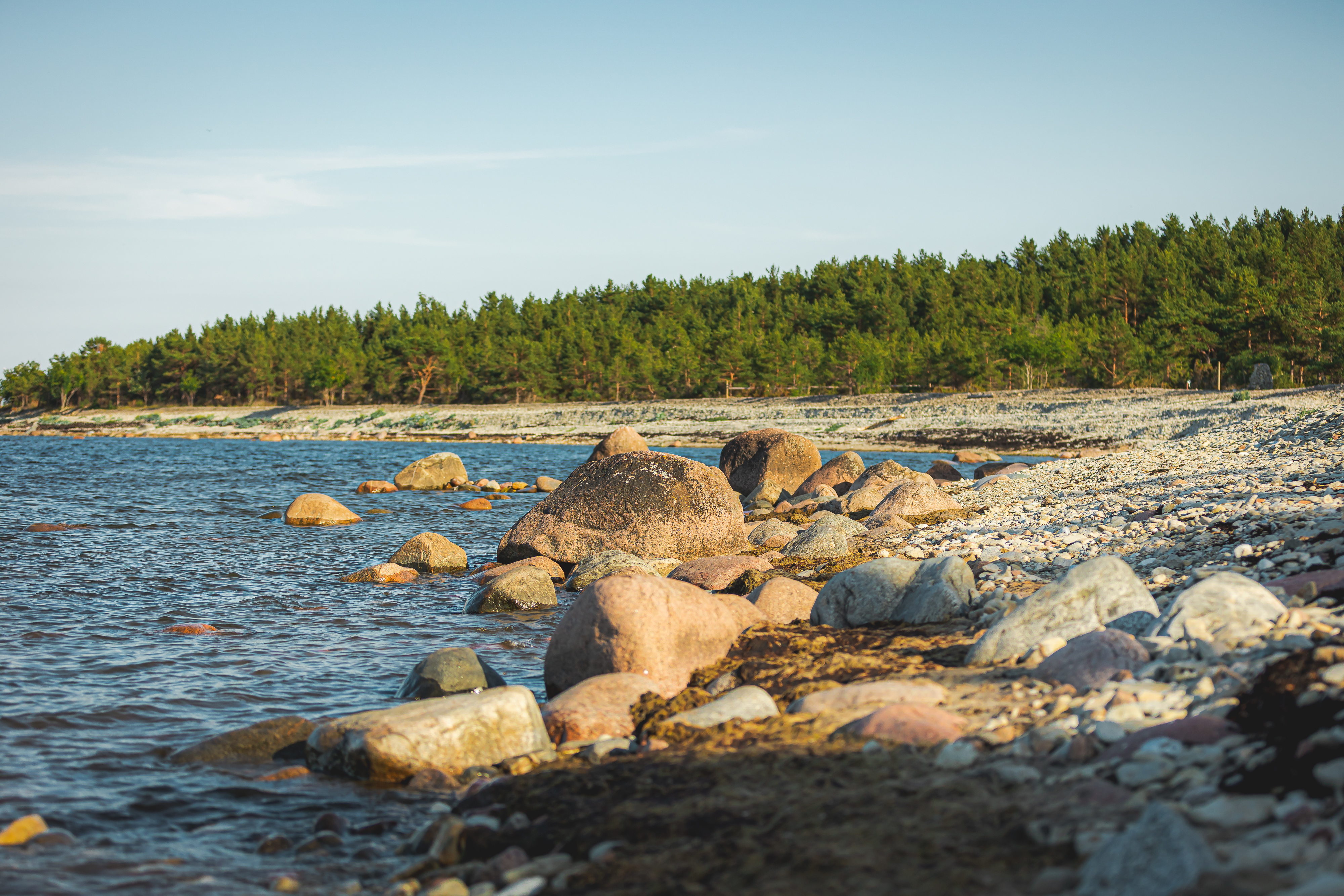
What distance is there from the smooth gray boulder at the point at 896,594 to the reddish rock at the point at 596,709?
258 centimetres

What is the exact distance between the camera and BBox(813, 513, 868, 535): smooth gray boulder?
14.4 m

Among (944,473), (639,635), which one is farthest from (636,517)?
(944,473)

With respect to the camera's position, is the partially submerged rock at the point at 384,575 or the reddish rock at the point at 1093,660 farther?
the partially submerged rock at the point at 384,575

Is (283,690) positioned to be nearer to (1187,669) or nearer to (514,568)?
(514,568)

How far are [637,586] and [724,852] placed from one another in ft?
13.0

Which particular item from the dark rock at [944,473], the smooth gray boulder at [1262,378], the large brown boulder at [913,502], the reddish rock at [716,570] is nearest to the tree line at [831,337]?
the smooth gray boulder at [1262,378]

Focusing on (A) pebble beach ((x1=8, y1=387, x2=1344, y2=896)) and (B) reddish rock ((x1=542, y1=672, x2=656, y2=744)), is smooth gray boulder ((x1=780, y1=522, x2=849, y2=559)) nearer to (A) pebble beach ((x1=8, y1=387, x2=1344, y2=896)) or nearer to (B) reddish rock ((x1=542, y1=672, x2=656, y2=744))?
(A) pebble beach ((x1=8, y1=387, x2=1344, y2=896))

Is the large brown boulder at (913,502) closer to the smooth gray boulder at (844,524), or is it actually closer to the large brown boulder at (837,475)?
the smooth gray boulder at (844,524)

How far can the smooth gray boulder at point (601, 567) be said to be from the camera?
12922mm

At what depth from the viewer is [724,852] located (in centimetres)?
423

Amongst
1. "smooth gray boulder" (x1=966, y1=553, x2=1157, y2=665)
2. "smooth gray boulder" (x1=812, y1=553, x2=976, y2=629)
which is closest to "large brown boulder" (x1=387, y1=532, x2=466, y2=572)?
"smooth gray boulder" (x1=812, y1=553, x2=976, y2=629)

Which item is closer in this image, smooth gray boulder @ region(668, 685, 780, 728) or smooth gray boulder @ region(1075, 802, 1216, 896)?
smooth gray boulder @ region(1075, 802, 1216, 896)

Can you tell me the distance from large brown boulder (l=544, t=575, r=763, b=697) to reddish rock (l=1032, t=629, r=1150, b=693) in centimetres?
289

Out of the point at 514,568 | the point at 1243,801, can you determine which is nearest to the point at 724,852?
the point at 1243,801
